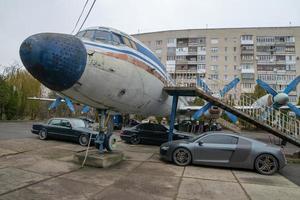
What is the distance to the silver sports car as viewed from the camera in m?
7.97

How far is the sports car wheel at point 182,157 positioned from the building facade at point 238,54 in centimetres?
3779

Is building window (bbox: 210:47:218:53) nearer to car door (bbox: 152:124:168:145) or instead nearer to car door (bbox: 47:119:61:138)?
car door (bbox: 152:124:168:145)

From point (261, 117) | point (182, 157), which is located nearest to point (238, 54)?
point (261, 117)

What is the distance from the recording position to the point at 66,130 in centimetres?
1302

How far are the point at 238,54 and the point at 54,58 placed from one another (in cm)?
4933

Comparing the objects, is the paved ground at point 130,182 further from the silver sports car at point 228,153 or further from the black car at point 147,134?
the black car at point 147,134

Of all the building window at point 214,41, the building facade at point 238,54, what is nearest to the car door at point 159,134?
the building facade at point 238,54

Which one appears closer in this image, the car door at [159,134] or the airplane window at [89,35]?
the airplane window at [89,35]

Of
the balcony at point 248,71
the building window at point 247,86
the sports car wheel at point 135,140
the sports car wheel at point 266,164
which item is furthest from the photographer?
the balcony at point 248,71

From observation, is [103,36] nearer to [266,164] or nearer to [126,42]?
[126,42]

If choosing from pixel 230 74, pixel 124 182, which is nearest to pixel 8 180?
pixel 124 182

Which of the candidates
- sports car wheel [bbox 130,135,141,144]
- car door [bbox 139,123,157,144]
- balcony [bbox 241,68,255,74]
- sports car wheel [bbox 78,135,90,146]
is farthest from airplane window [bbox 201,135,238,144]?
balcony [bbox 241,68,255,74]

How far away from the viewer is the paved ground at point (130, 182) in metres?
5.03

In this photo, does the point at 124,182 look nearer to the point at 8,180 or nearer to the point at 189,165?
the point at 8,180
